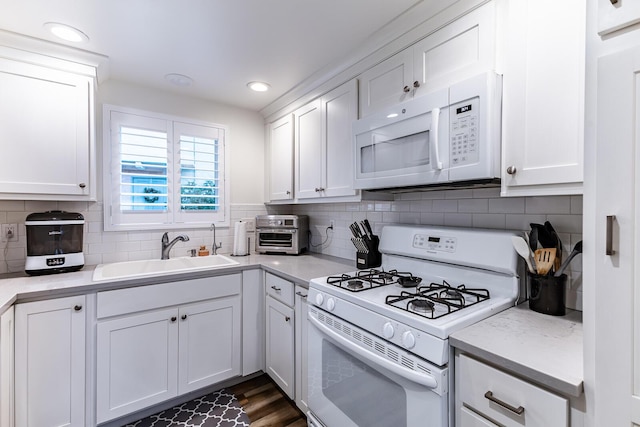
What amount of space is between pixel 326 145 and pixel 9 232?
215 centimetres

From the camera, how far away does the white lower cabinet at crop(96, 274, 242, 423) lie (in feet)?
5.80

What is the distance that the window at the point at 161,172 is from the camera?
232 cm

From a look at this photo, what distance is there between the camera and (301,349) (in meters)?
1.86

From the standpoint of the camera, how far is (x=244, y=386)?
7.43 feet

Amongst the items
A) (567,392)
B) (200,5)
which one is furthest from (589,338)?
(200,5)

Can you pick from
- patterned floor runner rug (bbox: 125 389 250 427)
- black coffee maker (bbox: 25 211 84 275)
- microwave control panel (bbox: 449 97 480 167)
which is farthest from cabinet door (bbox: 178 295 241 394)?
microwave control panel (bbox: 449 97 480 167)

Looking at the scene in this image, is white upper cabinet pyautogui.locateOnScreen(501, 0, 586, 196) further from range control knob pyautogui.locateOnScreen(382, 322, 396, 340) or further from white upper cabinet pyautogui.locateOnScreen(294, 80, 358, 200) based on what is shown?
white upper cabinet pyautogui.locateOnScreen(294, 80, 358, 200)

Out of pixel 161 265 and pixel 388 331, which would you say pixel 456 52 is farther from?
A: pixel 161 265

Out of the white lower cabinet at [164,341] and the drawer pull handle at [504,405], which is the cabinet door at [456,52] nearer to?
the drawer pull handle at [504,405]

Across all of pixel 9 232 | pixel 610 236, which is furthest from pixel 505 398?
pixel 9 232

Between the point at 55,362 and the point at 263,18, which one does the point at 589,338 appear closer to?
the point at 263,18

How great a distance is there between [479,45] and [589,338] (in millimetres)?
1131

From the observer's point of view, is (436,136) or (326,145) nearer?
(436,136)

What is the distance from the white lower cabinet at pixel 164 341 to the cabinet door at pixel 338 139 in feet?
3.29
